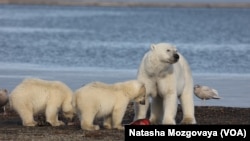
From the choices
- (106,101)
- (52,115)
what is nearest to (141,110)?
(106,101)

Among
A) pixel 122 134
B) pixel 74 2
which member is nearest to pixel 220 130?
pixel 122 134

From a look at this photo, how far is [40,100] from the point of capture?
13.8 metres

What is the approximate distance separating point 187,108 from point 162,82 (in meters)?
0.80

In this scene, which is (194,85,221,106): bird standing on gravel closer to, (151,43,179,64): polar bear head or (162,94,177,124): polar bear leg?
(162,94,177,124): polar bear leg

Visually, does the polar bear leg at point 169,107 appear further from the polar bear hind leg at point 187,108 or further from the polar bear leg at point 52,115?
the polar bear leg at point 52,115

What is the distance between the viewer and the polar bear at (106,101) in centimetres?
1326

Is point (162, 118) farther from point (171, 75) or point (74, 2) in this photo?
point (74, 2)

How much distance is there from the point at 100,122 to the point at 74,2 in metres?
165

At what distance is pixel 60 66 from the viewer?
26.8 meters

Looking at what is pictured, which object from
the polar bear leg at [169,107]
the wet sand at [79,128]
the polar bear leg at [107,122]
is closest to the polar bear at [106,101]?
the polar bear leg at [107,122]

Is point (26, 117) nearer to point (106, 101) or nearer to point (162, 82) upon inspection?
point (106, 101)

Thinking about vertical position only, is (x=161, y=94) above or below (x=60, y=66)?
below

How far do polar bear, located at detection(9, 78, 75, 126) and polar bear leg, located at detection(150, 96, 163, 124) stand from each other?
107 centimetres

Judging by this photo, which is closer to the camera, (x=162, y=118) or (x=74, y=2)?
(x=162, y=118)
